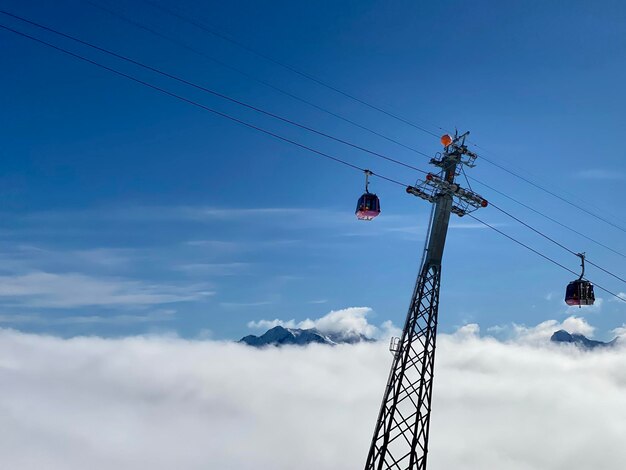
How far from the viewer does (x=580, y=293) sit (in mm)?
33656

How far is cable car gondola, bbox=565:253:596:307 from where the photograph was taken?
33531 millimetres

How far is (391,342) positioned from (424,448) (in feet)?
21.8

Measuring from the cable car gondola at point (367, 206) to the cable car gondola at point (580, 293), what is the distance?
54.3ft

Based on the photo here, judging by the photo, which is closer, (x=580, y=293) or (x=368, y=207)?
(x=368, y=207)

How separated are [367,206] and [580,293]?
17527mm

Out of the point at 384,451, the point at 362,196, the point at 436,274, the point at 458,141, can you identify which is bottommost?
the point at 384,451

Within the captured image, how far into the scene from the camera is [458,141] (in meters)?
31.6

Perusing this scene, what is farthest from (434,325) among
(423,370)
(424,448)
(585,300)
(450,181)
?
(585,300)

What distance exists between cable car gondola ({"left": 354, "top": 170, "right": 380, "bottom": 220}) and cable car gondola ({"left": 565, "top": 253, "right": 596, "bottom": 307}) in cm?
1654

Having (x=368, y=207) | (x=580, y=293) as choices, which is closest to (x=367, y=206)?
(x=368, y=207)

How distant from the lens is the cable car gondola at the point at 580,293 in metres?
33.5

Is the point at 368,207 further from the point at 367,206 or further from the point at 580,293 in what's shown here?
the point at 580,293

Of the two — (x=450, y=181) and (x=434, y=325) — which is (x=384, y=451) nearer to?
(x=434, y=325)

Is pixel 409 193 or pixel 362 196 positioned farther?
pixel 409 193
